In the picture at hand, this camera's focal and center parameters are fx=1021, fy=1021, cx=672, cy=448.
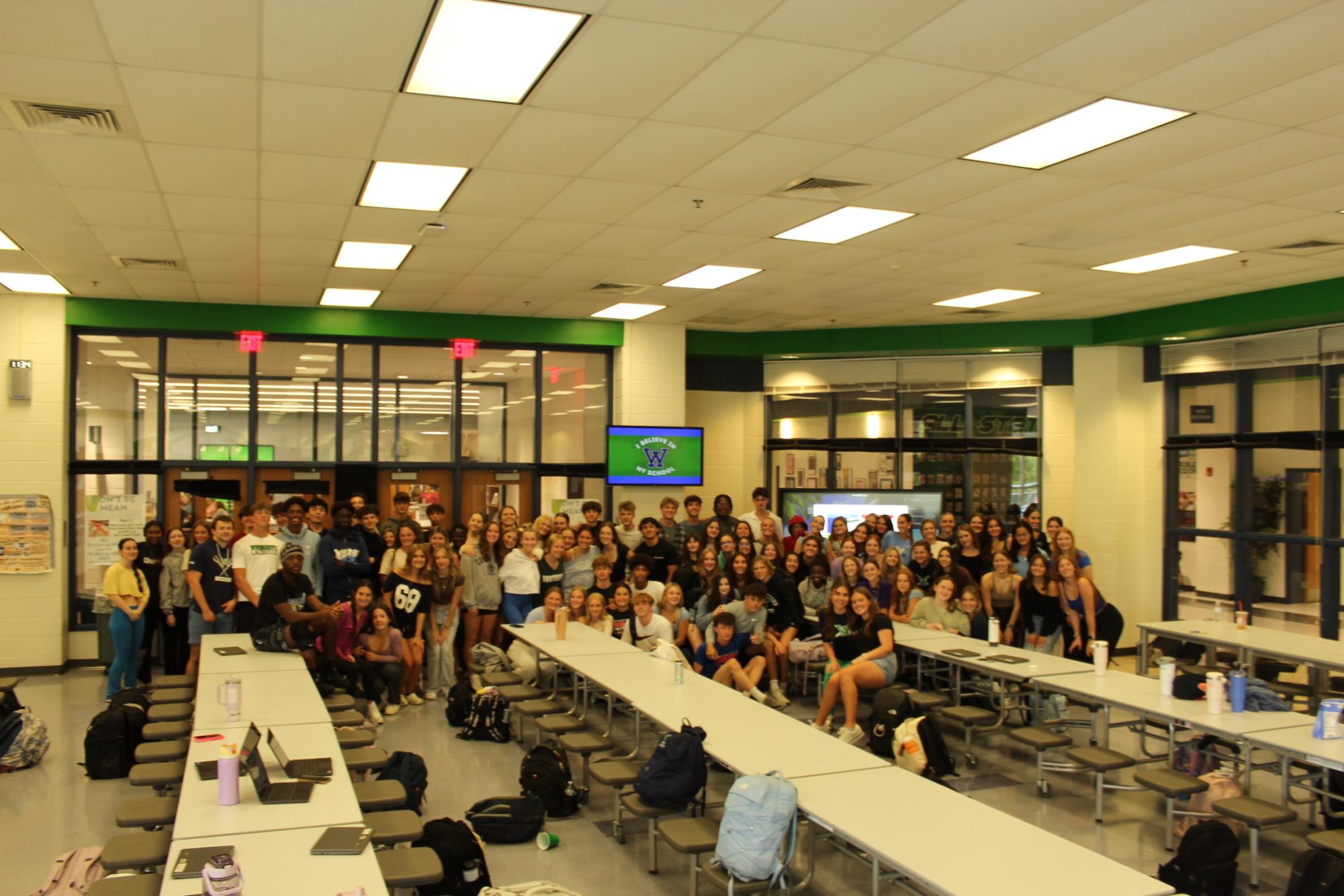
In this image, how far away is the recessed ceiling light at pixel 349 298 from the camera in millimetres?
9648

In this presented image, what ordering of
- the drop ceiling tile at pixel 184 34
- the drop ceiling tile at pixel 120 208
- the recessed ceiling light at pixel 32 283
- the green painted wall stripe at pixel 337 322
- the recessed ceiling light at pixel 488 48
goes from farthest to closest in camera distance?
the green painted wall stripe at pixel 337 322
the recessed ceiling light at pixel 32 283
the drop ceiling tile at pixel 120 208
the recessed ceiling light at pixel 488 48
the drop ceiling tile at pixel 184 34

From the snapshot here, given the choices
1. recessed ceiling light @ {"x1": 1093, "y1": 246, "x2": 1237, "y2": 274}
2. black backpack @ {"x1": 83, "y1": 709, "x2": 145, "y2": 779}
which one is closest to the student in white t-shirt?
black backpack @ {"x1": 83, "y1": 709, "x2": 145, "y2": 779}

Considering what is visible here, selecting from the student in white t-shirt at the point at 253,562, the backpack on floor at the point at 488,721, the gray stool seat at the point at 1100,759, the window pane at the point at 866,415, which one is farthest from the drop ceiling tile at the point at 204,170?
the window pane at the point at 866,415

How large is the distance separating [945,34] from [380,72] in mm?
2303

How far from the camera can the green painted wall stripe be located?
395 inches

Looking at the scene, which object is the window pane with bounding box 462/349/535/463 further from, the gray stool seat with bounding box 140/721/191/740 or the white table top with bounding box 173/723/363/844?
the white table top with bounding box 173/723/363/844

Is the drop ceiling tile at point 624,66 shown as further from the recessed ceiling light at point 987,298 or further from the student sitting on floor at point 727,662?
the recessed ceiling light at point 987,298

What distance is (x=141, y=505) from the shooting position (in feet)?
33.4

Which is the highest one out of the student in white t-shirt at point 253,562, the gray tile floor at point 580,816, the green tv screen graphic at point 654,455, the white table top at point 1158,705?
the green tv screen graphic at point 654,455

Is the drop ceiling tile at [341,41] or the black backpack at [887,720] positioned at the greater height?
the drop ceiling tile at [341,41]

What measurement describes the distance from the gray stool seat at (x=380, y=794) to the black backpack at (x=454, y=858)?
18 cm

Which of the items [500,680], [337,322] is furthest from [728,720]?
[337,322]

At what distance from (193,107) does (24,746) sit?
15.0 ft

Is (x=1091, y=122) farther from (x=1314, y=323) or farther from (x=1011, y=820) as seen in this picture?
(x=1314, y=323)
